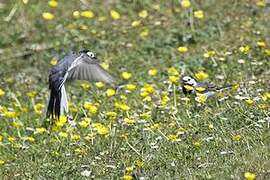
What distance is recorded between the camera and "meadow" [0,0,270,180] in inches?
212

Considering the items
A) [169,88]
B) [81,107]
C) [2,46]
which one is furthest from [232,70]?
[2,46]

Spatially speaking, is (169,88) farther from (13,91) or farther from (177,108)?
(13,91)

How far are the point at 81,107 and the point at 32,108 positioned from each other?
89cm

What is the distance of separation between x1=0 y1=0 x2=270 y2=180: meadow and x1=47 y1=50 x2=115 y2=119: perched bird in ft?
0.51

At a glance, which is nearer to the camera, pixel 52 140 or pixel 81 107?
pixel 52 140

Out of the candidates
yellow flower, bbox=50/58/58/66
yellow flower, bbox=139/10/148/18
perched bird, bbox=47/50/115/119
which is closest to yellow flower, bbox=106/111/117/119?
perched bird, bbox=47/50/115/119

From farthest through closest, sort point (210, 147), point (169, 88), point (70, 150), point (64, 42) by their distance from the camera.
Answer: point (64, 42), point (169, 88), point (70, 150), point (210, 147)

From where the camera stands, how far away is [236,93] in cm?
635

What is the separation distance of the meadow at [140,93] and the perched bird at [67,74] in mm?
155

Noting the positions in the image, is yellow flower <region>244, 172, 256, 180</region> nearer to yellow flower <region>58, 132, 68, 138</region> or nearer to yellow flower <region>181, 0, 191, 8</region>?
yellow flower <region>58, 132, 68, 138</region>

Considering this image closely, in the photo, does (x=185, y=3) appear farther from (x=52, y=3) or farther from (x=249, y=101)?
(x=249, y=101)

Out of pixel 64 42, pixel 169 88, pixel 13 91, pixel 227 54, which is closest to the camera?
pixel 169 88

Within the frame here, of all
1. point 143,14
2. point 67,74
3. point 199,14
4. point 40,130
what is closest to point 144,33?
point 143,14

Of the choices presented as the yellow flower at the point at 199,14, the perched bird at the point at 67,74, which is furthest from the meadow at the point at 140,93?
the perched bird at the point at 67,74
